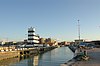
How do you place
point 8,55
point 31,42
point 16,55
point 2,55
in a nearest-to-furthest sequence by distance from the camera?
1. point 2,55
2. point 8,55
3. point 16,55
4. point 31,42

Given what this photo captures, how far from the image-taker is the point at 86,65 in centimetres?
3047

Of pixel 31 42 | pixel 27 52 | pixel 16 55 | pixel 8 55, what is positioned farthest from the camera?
pixel 31 42

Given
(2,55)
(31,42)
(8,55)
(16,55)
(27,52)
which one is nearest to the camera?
(2,55)

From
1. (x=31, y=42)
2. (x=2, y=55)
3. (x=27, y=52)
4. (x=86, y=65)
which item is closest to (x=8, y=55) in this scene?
(x=2, y=55)

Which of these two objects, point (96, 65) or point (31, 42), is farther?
point (31, 42)

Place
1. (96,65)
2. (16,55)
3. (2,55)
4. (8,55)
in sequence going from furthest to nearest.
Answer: (16,55), (8,55), (2,55), (96,65)

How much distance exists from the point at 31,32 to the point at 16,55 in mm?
106281

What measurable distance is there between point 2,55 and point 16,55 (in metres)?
17.0

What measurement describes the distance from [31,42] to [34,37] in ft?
16.1

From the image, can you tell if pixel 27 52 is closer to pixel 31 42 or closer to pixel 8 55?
pixel 8 55

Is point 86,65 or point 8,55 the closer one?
point 86,65

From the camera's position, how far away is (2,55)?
67.6 metres

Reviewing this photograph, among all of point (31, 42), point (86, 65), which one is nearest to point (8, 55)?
point (86, 65)

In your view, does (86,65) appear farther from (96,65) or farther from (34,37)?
(34,37)
